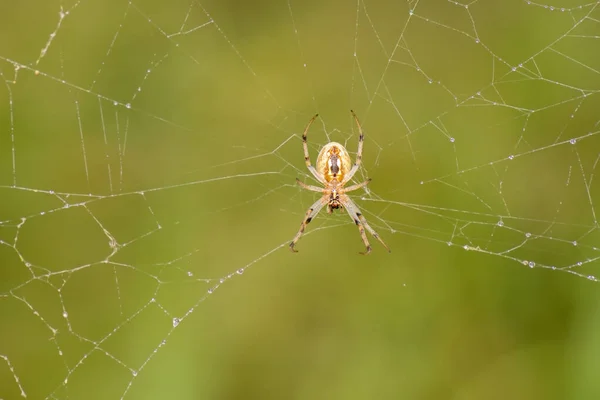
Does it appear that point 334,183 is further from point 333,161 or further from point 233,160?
point 233,160

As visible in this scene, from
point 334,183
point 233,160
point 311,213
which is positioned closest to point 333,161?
point 334,183

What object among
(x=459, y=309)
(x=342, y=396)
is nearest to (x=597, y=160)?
(x=459, y=309)

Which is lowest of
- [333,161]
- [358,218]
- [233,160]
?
[358,218]

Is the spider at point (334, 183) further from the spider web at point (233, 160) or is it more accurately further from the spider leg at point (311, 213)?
the spider web at point (233, 160)

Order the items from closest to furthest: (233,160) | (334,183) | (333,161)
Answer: (333,161)
(334,183)
(233,160)

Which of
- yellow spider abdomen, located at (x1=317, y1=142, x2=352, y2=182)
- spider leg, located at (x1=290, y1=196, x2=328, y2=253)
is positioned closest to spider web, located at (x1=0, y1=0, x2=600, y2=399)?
spider leg, located at (x1=290, y1=196, x2=328, y2=253)

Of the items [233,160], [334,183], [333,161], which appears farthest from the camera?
[233,160]

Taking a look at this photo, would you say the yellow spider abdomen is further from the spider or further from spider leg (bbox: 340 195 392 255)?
spider leg (bbox: 340 195 392 255)

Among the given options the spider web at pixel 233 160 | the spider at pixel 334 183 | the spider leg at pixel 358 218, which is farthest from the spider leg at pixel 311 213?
the spider web at pixel 233 160

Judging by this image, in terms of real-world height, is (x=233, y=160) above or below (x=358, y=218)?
above
